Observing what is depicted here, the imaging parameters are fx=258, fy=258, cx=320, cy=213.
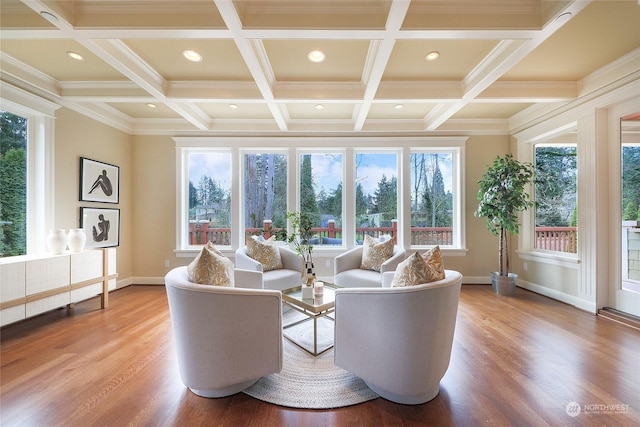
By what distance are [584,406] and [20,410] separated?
134 inches

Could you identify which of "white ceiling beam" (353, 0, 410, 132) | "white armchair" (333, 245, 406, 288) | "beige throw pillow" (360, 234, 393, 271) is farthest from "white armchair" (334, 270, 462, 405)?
"white ceiling beam" (353, 0, 410, 132)

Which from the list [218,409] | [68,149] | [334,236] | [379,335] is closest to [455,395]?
[379,335]

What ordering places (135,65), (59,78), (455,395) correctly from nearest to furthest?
1. (455,395)
2. (135,65)
3. (59,78)

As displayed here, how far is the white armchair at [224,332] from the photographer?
1.51m

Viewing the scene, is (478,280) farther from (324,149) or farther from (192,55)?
(192,55)

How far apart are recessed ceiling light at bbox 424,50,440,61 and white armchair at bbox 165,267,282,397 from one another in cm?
256

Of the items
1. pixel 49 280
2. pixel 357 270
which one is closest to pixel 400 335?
pixel 357 270

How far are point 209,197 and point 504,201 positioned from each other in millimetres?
4544

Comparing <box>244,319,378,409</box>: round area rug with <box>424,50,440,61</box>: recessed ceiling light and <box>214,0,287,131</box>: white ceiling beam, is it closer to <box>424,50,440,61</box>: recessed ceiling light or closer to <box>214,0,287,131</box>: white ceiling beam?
<box>214,0,287,131</box>: white ceiling beam

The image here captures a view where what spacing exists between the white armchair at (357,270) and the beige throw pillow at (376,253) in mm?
64

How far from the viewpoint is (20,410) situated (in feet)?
5.06

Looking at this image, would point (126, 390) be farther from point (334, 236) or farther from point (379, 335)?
point (334, 236)

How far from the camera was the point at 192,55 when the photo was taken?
2.49 meters

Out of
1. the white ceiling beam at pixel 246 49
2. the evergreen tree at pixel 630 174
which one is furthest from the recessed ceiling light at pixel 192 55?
the evergreen tree at pixel 630 174
